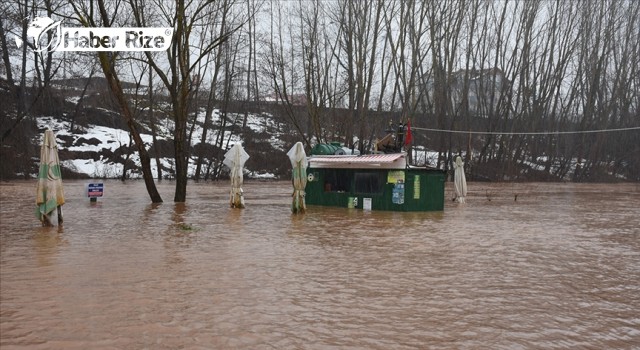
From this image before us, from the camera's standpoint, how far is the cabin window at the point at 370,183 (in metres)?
17.7

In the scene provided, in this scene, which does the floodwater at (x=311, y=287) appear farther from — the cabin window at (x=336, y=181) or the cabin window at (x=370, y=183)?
the cabin window at (x=336, y=181)

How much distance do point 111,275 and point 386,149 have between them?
13.8m

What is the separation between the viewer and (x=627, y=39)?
4775 centimetres

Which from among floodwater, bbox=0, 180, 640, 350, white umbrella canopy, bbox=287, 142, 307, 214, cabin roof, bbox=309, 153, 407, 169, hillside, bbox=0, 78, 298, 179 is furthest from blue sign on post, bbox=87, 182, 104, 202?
hillside, bbox=0, 78, 298, 179

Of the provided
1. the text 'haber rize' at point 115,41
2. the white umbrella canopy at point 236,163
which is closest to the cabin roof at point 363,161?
the white umbrella canopy at point 236,163

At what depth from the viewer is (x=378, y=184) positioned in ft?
58.4

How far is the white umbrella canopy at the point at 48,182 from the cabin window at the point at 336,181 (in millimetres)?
10208

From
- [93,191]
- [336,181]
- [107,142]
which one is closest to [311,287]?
[336,181]

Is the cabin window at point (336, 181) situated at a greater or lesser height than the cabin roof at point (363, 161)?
lesser

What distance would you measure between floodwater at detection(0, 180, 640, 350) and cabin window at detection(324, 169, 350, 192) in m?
6.71

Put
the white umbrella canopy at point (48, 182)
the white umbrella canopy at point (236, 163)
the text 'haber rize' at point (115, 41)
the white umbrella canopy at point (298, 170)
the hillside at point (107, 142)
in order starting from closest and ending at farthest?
1. the white umbrella canopy at point (48, 182)
2. the white umbrella canopy at point (298, 170)
3. the white umbrella canopy at point (236, 163)
4. the text 'haber rize' at point (115, 41)
5. the hillside at point (107, 142)

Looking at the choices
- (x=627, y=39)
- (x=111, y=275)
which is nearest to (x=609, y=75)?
(x=627, y=39)

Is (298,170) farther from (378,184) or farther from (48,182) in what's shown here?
(48,182)

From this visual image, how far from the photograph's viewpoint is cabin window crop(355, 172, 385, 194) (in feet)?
58.2
